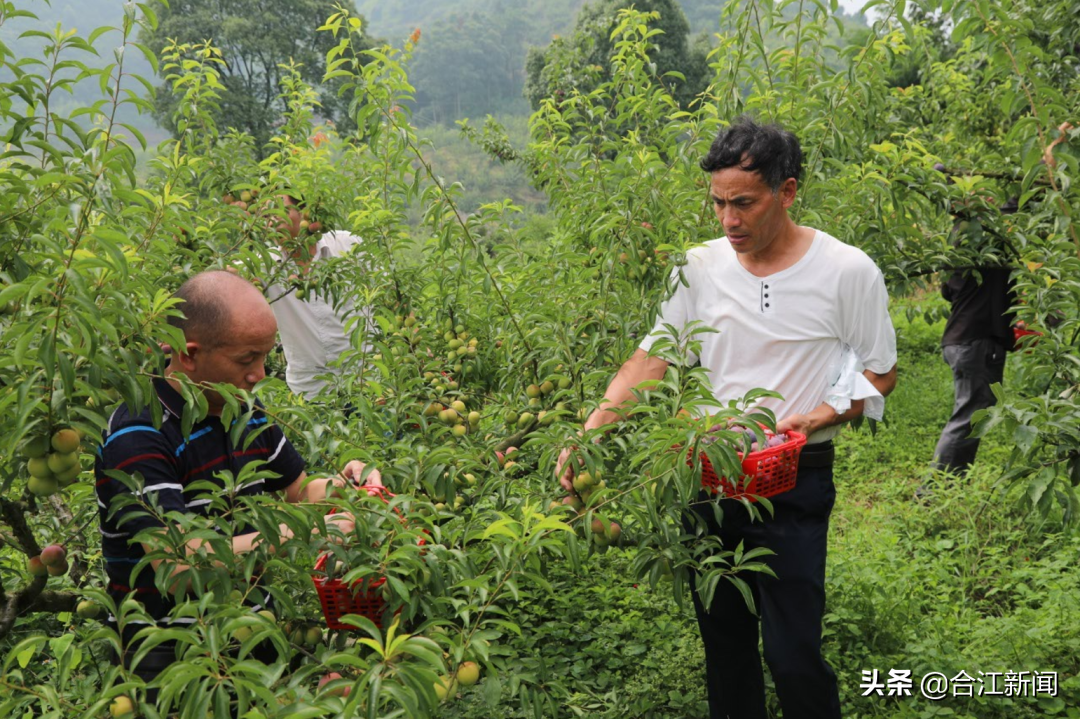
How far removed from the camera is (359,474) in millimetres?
2105

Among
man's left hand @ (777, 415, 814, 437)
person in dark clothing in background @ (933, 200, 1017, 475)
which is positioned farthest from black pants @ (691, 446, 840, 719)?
person in dark clothing in background @ (933, 200, 1017, 475)

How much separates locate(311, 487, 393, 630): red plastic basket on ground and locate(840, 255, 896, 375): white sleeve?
4.44 ft

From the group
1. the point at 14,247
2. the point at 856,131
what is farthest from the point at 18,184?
the point at 856,131

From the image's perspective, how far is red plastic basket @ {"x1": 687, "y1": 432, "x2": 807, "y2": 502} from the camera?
6.95 ft

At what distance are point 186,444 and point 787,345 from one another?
1.45 m

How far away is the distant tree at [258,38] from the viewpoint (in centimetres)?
2561

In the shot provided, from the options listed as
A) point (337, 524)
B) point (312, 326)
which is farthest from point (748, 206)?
point (312, 326)

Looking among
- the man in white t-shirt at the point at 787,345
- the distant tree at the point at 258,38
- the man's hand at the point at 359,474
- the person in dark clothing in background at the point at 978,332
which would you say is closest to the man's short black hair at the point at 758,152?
the man in white t-shirt at the point at 787,345

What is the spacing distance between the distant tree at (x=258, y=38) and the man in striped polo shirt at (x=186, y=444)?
24746 mm

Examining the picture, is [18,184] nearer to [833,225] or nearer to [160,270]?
[160,270]

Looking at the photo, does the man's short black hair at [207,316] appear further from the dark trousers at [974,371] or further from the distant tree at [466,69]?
the distant tree at [466,69]

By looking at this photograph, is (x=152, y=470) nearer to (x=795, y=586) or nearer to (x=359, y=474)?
(x=359, y=474)

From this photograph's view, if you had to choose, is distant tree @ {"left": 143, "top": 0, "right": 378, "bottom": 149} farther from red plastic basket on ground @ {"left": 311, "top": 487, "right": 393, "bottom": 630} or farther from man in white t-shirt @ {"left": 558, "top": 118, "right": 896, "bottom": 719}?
red plastic basket on ground @ {"left": 311, "top": 487, "right": 393, "bottom": 630}

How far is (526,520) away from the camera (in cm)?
182
